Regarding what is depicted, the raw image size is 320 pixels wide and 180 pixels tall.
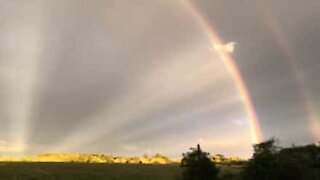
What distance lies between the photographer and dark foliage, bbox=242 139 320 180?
36156 millimetres

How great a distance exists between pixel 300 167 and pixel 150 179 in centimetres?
6766

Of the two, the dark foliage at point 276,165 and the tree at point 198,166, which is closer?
the dark foliage at point 276,165

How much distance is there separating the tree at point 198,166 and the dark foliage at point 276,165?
310cm

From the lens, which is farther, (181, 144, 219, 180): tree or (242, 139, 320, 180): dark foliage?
(181, 144, 219, 180): tree

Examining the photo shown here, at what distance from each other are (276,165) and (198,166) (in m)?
6.85

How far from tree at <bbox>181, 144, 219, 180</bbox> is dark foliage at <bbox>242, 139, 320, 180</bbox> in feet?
10.2

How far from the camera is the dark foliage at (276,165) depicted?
36.2 metres

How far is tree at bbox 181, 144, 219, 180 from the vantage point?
40.9 meters

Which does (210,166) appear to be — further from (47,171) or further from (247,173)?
(47,171)

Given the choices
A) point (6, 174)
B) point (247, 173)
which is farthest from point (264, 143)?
point (6, 174)

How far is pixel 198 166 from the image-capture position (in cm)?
4097

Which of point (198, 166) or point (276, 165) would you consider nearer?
point (276, 165)

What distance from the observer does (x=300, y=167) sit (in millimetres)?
36125

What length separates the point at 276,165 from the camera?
36.6 metres
